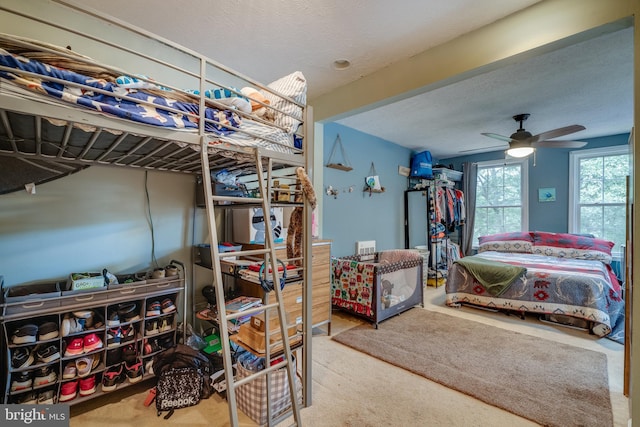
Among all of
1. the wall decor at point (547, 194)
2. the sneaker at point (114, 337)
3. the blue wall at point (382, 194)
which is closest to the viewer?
the sneaker at point (114, 337)

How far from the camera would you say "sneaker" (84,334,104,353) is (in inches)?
68.2

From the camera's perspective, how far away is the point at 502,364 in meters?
2.36

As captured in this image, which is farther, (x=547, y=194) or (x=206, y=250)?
(x=547, y=194)

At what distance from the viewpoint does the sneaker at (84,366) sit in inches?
67.6

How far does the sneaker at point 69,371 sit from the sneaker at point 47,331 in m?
0.22

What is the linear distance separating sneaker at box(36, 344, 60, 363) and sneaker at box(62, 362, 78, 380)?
0.11m

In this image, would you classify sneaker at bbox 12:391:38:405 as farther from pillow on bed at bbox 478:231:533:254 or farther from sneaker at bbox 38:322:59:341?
pillow on bed at bbox 478:231:533:254

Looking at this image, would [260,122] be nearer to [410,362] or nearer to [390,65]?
[390,65]

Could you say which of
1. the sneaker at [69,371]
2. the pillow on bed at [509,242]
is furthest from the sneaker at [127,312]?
the pillow on bed at [509,242]

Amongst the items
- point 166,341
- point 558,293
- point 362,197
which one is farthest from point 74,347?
point 558,293

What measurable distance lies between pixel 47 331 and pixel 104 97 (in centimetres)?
142

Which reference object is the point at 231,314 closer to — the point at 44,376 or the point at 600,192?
the point at 44,376

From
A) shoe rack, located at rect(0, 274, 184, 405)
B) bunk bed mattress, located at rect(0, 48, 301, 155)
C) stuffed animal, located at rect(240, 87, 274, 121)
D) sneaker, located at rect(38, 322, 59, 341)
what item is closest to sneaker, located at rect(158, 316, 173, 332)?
shoe rack, located at rect(0, 274, 184, 405)

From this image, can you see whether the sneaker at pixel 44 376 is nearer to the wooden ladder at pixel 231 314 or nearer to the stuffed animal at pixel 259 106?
the wooden ladder at pixel 231 314
